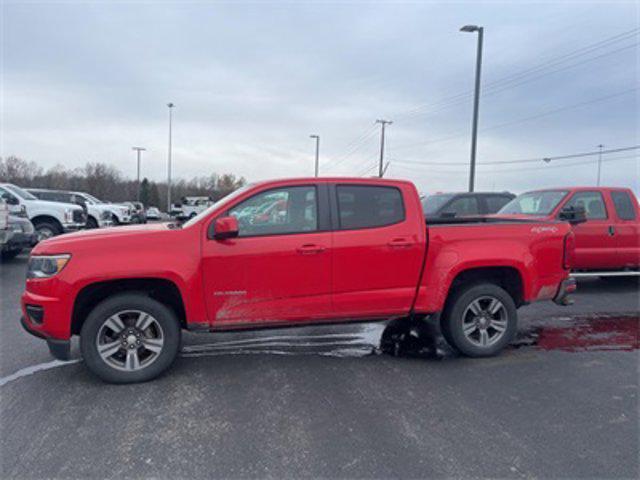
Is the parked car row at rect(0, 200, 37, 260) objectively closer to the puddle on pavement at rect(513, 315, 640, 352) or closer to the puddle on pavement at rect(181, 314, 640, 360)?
the puddle on pavement at rect(181, 314, 640, 360)

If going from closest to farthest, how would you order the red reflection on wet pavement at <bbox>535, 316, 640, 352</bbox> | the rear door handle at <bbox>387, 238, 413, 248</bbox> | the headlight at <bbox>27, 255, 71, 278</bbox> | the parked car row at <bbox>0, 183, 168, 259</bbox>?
the headlight at <bbox>27, 255, 71, 278</bbox>
the rear door handle at <bbox>387, 238, 413, 248</bbox>
the red reflection on wet pavement at <bbox>535, 316, 640, 352</bbox>
the parked car row at <bbox>0, 183, 168, 259</bbox>

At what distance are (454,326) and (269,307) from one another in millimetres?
2001

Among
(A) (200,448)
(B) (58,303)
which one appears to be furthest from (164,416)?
(B) (58,303)

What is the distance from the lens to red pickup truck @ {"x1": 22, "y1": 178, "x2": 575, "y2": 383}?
4242 mm

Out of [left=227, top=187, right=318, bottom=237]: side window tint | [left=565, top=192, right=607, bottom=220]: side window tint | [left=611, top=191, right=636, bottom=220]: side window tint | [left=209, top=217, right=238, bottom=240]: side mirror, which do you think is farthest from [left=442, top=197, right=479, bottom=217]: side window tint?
[left=209, top=217, right=238, bottom=240]: side mirror

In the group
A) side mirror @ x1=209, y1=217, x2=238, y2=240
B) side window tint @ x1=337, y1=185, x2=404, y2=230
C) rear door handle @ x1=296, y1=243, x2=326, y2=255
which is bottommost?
rear door handle @ x1=296, y1=243, x2=326, y2=255

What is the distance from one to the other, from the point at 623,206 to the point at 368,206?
6624 millimetres

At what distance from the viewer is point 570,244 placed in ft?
17.6

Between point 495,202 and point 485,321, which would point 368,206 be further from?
point 495,202

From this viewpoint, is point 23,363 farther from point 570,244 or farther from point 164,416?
point 570,244

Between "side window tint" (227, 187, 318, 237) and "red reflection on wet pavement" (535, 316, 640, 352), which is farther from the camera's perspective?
"red reflection on wet pavement" (535, 316, 640, 352)

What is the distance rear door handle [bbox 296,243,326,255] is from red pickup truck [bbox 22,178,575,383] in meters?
0.01

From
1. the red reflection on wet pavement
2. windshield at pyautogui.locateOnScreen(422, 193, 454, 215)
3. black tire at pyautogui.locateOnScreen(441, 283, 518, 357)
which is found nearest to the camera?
black tire at pyautogui.locateOnScreen(441, 283, 518, 357)

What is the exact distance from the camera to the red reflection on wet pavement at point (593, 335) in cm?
562
